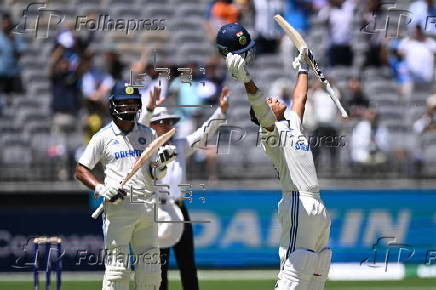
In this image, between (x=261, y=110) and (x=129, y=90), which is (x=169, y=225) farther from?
(x=261, y=110)

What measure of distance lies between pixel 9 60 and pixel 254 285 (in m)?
6.07

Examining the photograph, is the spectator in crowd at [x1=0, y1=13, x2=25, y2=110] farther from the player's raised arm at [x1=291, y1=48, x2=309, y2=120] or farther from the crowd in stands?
the player's raised arm at [x1=291, y1=48, x2=309, y2=120]

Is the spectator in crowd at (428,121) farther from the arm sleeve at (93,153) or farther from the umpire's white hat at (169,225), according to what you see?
the arm sleeve at (93,153)

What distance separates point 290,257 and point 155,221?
1.63 m

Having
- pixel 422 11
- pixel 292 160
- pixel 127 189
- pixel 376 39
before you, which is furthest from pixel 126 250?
pixel 422 11

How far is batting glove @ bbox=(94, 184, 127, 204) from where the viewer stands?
8336 mm

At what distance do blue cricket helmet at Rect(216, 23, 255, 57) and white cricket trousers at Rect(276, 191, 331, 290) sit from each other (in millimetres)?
1200

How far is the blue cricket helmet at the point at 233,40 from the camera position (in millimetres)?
7402

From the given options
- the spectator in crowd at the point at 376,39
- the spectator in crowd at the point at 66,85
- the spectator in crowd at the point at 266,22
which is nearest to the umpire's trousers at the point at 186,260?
the spectator in crowd at the point at 66,85

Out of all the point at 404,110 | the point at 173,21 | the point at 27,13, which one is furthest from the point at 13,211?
the point at 404,110

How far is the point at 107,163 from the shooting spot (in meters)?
8.76


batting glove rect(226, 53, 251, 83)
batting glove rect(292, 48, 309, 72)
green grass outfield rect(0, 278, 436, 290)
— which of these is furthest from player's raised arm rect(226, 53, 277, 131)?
green grass outfield rect(0, 278, 436, 290)

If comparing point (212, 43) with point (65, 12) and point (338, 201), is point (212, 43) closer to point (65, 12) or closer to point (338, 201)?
point (65, 12)

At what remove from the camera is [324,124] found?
48.5 feet
